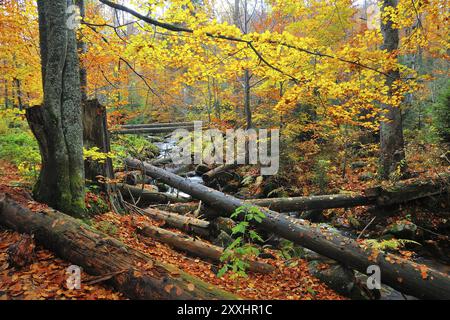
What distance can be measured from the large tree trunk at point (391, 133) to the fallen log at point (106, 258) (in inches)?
339

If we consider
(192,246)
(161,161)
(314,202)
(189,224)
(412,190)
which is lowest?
(192,246)

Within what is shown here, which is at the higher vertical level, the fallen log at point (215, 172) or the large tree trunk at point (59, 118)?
the large tree trunk at point (59, 118)

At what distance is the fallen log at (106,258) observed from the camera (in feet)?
12.0

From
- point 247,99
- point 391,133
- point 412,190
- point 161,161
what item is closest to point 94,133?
point 247,99

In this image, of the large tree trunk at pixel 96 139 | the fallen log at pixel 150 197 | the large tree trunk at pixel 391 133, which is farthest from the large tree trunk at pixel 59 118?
the large tree trunk at pixel 391 133

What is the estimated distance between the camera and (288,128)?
1279cm

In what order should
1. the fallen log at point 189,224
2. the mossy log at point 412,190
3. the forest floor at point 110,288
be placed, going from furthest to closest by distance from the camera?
the mossy log at point 412,190 → the fallen log at point 189,224 → the forest floor at point 110,288

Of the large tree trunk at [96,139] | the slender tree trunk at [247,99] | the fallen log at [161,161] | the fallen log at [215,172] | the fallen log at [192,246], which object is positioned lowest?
the fallen log at [192,246]

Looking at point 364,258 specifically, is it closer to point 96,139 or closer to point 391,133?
point 96,139

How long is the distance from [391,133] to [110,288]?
32.9 feet

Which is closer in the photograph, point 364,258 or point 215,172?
point 364,258

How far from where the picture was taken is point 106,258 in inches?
158

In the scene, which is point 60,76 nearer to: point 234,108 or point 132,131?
point 234,108

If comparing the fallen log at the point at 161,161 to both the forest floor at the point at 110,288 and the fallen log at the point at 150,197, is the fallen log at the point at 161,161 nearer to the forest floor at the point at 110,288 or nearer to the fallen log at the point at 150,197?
the fallen log at the point at 150,197
